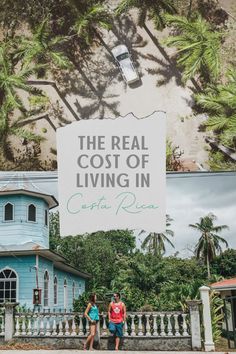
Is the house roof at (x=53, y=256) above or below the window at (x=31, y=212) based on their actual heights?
below

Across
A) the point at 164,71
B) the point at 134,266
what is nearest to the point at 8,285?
the point at 134,266

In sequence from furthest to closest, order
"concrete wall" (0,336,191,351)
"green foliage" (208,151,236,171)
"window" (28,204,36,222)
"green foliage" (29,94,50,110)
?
1. "window" (28,204,36,222)
2. "green foliage" (29,94,50,110)
3. "green foliage" (208,151,236,171)
4. "concrete wall" (0,336,191,351)

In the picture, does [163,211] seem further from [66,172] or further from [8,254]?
[8,254]

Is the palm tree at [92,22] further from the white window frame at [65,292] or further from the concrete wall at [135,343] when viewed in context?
the concrete wall at [135,343]

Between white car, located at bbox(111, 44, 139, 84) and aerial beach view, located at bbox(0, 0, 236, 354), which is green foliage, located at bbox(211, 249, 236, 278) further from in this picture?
white car, located at bbox(111, 44, 139, 84)

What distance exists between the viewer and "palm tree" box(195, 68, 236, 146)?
381 inches

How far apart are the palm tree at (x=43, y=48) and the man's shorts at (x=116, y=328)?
5152 mm

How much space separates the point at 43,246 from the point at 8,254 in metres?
0.75

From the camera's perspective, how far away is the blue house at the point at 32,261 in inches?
381

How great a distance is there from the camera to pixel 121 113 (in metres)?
9.70

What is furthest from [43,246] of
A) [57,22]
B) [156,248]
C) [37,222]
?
[57,22]

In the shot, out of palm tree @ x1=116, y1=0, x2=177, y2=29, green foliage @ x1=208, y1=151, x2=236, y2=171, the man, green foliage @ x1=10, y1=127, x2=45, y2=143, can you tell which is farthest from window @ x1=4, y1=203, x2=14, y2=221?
palm tree @ x1=116, y1=0, x2=177, y2=29

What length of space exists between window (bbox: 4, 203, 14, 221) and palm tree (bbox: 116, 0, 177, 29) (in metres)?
4.63

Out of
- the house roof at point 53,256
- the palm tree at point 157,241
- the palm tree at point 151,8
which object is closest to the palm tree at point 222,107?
the palm tree at point 151,8
